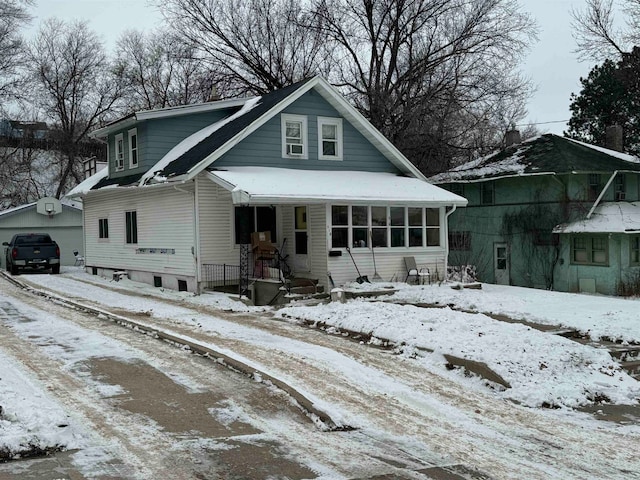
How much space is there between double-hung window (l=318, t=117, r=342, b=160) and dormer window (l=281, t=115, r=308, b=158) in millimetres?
582

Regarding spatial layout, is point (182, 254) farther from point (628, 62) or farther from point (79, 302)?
point (628, 62)

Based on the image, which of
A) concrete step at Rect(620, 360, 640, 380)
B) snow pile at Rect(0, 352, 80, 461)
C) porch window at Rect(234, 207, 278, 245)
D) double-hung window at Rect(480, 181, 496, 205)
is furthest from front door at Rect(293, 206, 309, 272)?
double-hung window at Rect(480, 181, 496, 205)

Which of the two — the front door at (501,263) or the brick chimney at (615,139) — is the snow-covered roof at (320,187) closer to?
the front door at (501,263)

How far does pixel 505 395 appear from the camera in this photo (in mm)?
8180

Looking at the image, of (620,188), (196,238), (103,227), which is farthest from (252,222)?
(620,188)

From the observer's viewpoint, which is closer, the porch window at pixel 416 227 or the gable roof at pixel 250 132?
the gable roof at pixel 250 132

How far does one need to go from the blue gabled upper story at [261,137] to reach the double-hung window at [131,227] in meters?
1.21

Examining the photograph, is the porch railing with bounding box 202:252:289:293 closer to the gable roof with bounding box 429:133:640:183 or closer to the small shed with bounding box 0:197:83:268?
the gable roof with bounding box 429:133:640:183

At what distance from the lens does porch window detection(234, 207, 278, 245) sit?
18938 mm

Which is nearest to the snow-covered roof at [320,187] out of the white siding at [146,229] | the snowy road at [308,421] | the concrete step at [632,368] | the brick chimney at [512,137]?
the white siding at [146,229]

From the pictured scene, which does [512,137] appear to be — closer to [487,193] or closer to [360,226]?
[487,193]

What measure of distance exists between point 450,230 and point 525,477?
27829mm

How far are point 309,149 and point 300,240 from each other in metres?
3.15

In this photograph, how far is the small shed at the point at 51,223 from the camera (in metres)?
32.1
